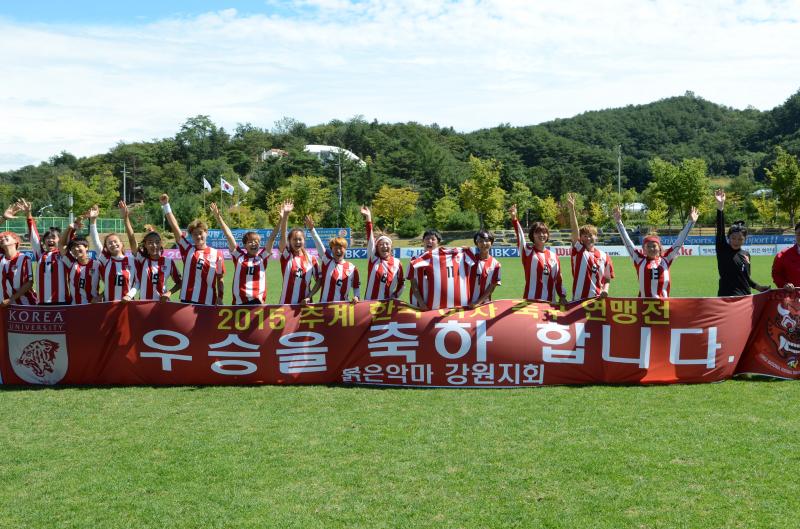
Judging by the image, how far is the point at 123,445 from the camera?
232 inches

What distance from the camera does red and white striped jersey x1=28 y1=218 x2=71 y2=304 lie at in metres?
8.77

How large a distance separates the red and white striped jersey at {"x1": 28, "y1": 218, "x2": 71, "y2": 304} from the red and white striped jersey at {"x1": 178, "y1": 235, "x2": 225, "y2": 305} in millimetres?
1660

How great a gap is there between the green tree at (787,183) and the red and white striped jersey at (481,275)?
154 ft

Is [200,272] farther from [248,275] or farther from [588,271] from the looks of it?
[588,271]

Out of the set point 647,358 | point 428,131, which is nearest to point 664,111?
point 428,131

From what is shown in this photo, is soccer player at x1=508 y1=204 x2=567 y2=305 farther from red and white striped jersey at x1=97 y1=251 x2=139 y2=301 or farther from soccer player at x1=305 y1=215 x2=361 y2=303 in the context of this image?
red and white striped jersey at x1=97 y1=251 x2=139 y2=301

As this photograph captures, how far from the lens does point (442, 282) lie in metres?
8.43

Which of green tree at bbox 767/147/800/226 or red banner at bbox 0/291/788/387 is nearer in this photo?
red banner at bbox 0/291/788/387

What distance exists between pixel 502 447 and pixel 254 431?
230 cm

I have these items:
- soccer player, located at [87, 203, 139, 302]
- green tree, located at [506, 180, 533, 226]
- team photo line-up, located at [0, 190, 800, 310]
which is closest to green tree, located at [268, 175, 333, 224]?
green tree, located at [506, 180, 533, 226]

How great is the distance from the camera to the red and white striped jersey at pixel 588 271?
28.2ft

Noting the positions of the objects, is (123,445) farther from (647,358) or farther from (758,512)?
(647,358)

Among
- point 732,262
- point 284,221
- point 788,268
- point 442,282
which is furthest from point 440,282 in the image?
point 788,268

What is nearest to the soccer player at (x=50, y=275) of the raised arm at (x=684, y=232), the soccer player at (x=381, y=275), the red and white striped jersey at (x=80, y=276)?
the red and white striped jersey at (x=80, y=276)
